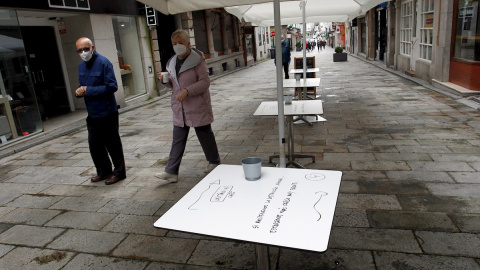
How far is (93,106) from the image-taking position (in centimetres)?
428

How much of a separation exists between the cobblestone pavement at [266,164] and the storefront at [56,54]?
1182 mm

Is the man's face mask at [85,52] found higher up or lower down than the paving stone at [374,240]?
higher up

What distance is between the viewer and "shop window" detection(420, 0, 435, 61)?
11594 millimetres

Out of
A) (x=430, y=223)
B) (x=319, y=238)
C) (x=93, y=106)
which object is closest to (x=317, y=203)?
(x=319, y=238)

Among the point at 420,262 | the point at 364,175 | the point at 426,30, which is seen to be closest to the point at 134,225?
the point at 420,262

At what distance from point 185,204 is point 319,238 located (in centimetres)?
79

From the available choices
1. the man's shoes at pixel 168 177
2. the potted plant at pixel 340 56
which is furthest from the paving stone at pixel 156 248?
the potted plant at pixel 340 56

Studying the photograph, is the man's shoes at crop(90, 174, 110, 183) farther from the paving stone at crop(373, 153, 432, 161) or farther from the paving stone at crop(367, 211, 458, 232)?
the paving stone at crop(373, 153, 432, 161)

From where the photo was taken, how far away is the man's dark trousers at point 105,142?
14.5 feet

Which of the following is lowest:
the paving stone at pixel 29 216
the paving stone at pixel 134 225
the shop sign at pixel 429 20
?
the paving stone at pixel 134 225

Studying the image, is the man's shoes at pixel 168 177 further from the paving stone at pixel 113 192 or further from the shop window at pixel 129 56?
the shop window at pixel 129 56

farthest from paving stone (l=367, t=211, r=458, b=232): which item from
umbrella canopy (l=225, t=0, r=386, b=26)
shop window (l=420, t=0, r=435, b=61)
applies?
shop window (l=420, t=0, r=435, b=61)

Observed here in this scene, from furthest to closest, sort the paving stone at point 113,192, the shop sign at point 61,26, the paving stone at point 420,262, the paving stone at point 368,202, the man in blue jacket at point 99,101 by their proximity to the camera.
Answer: the shop sign at point 61,26 → the paving stone at point 113,192 → the man in blue jacket at point 99,101 → the paving stone at point 368,202 → the paving stone at point 420,262

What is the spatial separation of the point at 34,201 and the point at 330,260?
11.6ft
